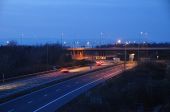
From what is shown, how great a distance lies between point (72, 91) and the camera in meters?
53.6

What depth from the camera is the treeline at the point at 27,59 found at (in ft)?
275

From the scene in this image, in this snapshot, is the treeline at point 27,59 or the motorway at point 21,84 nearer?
the motorway at point 21,84

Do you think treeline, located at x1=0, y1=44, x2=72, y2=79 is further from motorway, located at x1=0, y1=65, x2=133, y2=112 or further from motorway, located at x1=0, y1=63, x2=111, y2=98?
motorway, located at x1=0, y1=65, x2=133, y2=112

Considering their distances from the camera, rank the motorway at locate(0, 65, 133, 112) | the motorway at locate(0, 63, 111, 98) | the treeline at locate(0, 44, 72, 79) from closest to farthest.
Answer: the motorway at locate(0, 65, 133, 112), the motorway at locate(0, 63, 111, 98), the treeline at locate(0, 44, 72, 79)

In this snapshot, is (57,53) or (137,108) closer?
(137,108)

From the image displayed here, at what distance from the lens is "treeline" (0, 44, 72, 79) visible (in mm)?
83938

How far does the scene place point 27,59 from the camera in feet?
357

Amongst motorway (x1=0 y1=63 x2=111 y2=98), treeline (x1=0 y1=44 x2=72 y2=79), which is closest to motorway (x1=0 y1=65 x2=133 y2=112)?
motorway (x1=0 y1=63 x2=111 y2=98)

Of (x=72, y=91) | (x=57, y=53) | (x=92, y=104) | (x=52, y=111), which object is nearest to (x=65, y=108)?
(x=52, y=111)

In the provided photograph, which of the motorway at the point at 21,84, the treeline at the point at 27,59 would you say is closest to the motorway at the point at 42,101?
the motorway at the point at 21,84

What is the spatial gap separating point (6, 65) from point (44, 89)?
1137 inches

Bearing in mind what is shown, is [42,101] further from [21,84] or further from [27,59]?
[27,59]

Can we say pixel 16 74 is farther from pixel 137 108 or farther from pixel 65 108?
pixel 137 108

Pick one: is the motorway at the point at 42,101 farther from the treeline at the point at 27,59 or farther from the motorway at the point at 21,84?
the treeline at the point at 27,59
